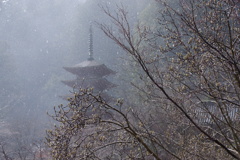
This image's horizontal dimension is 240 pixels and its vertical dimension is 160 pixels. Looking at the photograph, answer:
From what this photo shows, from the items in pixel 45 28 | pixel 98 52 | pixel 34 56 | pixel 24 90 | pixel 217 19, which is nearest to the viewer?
pixel 217 19

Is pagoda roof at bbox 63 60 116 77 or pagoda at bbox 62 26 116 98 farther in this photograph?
pagoda at bbox 62 26 116 98

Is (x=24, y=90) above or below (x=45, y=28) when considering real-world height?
below

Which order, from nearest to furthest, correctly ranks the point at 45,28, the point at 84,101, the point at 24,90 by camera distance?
the point at 84,101
the point at 24,90
the point at 45,28

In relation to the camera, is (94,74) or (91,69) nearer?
(91,69)

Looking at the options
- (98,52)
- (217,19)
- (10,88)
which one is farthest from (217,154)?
(10,88)

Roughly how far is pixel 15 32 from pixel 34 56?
164 inches

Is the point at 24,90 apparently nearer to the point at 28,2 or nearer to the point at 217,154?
the point at 28,2

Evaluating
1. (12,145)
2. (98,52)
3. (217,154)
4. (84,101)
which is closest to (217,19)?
(84,101)

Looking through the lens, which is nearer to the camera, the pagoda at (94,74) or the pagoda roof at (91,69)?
the pagoda roof at (91,69)

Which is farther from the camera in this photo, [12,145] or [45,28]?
[45,28]

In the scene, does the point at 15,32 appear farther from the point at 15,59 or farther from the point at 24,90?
the point at 24,90

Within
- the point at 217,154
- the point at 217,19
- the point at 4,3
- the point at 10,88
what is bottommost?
the point at 217,154

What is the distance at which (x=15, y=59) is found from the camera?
3027 cm

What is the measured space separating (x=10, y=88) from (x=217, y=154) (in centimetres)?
2678
